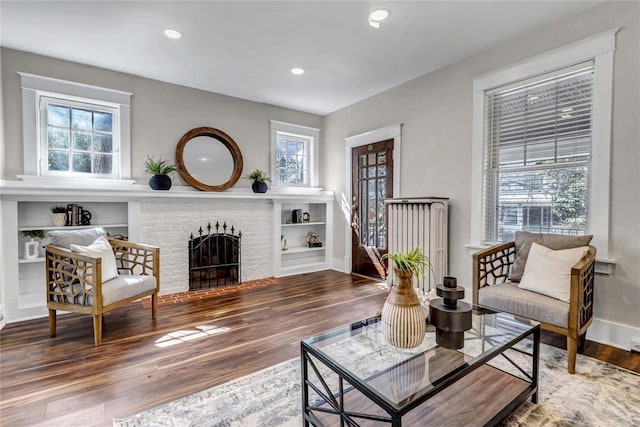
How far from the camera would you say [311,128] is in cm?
525

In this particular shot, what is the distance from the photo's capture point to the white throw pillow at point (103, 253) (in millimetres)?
2602

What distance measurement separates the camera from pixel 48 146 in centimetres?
327

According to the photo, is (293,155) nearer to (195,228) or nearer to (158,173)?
(195,228)

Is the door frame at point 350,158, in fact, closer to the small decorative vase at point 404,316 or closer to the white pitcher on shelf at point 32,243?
the small decorative vase at point 404,316

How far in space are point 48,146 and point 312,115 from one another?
3.61 m

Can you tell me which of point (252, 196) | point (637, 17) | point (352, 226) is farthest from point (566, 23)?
point (252, 196)

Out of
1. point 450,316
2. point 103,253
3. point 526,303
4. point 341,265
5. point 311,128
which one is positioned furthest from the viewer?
point 311,128

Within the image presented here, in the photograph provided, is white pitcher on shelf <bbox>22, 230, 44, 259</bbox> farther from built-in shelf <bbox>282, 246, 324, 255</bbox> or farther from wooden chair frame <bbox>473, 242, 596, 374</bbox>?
wooden chair frame <bbox>473, 242, 596, 374</bbox>

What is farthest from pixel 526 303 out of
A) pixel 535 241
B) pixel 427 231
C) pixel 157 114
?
pixel 157 114

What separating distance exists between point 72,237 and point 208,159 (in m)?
1.91

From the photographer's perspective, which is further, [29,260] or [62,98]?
[62,98]

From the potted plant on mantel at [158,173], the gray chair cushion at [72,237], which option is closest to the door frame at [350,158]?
the potted plant on mantel at [158,173]

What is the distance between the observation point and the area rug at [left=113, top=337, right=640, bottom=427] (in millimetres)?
1577

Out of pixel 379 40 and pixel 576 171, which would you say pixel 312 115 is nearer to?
pixel 379 40
